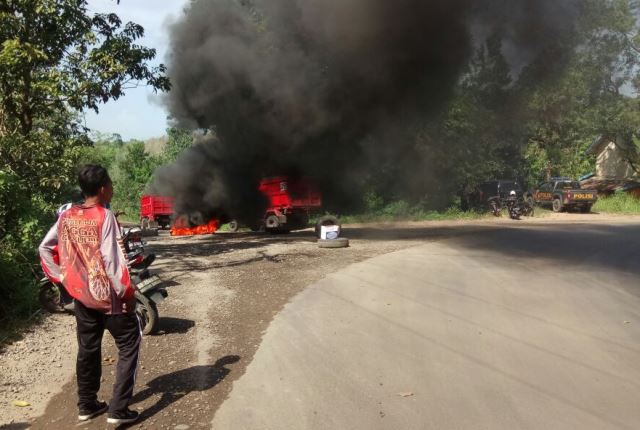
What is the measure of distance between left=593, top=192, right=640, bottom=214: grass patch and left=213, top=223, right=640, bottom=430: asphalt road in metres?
18.0

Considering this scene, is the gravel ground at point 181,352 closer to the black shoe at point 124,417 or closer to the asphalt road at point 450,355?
the black shoe at point 124,417

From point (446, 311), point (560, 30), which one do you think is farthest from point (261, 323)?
point (560, 30)

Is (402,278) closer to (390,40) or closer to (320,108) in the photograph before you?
(390,40)

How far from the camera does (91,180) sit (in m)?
3.21

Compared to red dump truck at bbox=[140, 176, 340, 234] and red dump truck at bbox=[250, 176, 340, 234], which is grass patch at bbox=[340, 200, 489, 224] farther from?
red dump truck at bbox=[250, 176, 340, 234]

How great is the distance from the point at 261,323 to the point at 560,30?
753 centimetres

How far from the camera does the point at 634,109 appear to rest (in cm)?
2575

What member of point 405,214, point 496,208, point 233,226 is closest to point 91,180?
point 233,226

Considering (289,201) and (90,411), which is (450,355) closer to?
(90,411)

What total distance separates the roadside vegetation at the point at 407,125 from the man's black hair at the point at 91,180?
2841mm

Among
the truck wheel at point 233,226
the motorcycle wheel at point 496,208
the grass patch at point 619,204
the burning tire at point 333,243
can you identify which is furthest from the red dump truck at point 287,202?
the grass patch at point 619,204

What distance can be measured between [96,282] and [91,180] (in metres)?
0.60

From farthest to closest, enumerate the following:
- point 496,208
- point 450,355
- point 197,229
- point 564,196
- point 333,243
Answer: point 564,196 < point 496,208 < point 197,229 < point 333,243 < point 450,355

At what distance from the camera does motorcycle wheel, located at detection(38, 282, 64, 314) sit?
5.85 m
